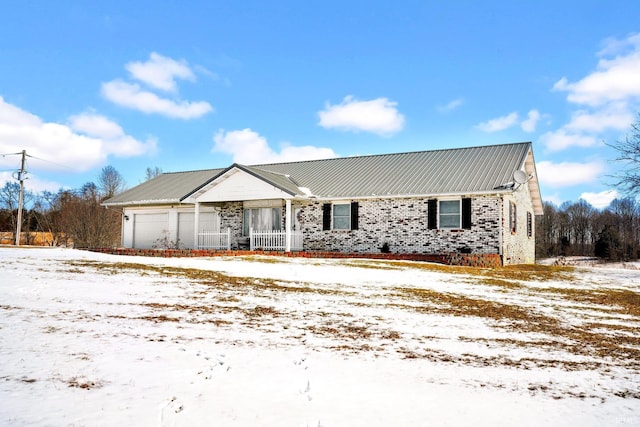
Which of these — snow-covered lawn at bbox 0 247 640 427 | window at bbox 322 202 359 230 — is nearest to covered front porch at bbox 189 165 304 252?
window at bbox 322 202 359 230

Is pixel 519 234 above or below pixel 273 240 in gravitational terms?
above

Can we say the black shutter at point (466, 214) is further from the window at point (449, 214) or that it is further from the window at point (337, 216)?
the window at point (337, 216)

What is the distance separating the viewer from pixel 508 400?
4.30m

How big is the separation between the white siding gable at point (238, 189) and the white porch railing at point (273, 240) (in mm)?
1666

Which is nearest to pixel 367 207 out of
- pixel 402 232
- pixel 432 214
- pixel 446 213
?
pixel 402 232

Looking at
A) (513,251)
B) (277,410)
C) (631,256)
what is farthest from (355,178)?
(631,256)

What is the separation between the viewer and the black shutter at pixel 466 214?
1991 centimetres

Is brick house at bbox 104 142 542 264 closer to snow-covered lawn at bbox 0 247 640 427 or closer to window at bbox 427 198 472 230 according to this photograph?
window at bbox 427 198 472 230

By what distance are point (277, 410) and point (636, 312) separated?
8.85m

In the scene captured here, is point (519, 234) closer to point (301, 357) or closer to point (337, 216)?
point (337, 216)

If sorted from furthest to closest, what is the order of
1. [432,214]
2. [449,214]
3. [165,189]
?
[165,189]
[432,214]
[449,214]

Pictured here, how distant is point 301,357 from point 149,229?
24.1 m

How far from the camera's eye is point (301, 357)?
537cm

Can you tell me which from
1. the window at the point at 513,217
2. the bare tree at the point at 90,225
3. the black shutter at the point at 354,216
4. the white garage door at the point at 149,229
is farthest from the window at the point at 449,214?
the bare tree at the point at 90,225
